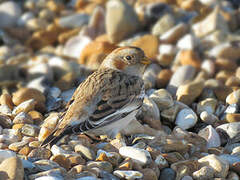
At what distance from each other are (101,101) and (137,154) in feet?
2.41

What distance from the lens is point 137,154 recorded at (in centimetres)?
389

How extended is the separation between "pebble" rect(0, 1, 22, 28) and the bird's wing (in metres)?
4.66

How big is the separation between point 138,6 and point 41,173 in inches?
221

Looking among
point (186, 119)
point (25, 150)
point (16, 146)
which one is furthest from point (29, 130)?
point (186, 119)

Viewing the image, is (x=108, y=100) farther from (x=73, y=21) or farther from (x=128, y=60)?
(x=73, y=21)

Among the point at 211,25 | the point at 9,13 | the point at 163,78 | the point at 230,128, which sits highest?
the point at 9,13

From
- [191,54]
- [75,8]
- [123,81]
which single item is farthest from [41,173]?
[75,8]

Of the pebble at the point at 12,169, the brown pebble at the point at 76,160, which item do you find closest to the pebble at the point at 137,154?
the brown pebble at the point at 76,160

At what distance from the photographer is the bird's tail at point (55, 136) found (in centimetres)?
401

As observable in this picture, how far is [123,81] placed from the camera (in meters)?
4.73

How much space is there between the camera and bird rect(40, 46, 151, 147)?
4.25m

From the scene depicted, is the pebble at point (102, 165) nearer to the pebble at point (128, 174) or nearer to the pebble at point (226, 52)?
the pebble at point (128, 174)

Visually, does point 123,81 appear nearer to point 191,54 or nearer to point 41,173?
point 41,173

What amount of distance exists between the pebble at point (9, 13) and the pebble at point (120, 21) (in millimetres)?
2026
